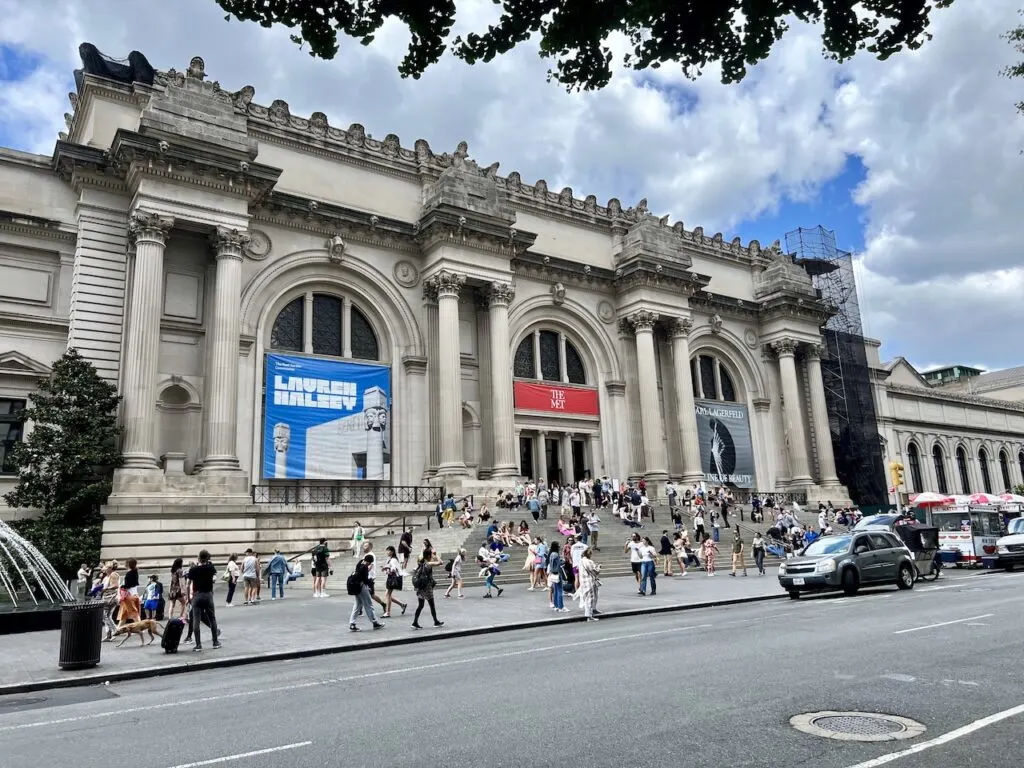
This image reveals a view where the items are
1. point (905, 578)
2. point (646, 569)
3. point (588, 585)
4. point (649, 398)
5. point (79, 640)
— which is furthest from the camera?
point (649, 398)

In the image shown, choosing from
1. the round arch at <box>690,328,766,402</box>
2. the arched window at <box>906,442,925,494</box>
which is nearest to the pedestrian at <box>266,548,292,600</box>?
the round arch at <box>690,328,766,402</box>

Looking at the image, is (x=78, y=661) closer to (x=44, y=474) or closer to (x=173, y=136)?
(x=44, y=474)

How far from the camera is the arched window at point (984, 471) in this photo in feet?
212

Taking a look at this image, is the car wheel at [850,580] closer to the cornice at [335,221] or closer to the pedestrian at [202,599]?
the pedestrian at [202,599]

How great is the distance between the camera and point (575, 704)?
24.7 feet

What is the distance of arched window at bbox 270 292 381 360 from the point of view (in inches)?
1243

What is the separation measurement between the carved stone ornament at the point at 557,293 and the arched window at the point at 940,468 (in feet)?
126

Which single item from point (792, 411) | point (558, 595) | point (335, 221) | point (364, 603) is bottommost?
point (558, 595)

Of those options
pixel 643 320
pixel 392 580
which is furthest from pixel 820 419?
pixel 392 580

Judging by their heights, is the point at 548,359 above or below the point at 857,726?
above

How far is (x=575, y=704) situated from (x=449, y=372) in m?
25.4

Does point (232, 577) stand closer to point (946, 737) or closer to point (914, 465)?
point (946, 737)

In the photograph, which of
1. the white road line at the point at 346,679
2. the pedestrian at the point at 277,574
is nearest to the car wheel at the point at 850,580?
the white road line at the point at 346,679

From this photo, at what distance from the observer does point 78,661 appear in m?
11.8
